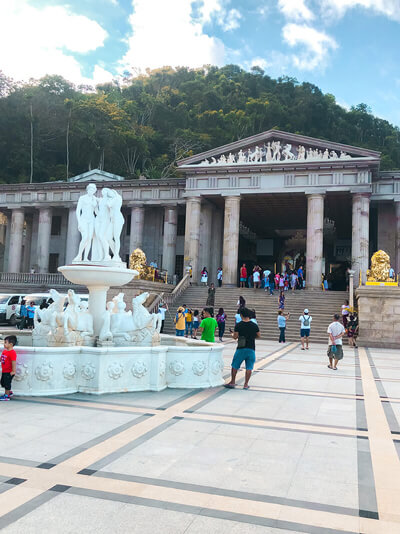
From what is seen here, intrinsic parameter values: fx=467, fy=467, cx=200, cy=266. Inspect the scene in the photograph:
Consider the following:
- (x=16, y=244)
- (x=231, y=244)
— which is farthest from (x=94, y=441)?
(x=16, y=244)

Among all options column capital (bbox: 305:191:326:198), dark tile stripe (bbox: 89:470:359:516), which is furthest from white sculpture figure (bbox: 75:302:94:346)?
column capital (bbox: 305:191:326:198)

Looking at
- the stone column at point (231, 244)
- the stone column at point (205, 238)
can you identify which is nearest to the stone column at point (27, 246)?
the stone column at point (205, 238)

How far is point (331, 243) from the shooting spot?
4556 centimetres

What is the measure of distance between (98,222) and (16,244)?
31143 millimetres

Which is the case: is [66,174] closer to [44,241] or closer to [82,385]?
[44,241]

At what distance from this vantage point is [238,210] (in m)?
33.1

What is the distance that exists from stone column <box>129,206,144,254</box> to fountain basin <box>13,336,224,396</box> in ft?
95.3

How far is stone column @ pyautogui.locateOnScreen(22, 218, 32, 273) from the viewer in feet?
138

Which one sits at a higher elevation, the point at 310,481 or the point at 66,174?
the point at 66,174

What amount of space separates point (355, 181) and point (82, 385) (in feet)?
88.1

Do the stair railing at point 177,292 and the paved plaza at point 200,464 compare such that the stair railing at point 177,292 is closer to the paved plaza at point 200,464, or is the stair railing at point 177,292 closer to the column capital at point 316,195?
the column capital at point 316,195

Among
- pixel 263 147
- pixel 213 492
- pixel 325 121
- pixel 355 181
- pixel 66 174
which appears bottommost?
pixel 213 492

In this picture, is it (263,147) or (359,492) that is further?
(263,147)

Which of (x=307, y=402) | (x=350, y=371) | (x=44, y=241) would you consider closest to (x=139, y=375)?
(x=307, y=402)
